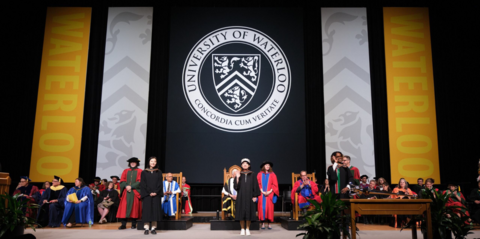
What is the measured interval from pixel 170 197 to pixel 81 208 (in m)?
1.97

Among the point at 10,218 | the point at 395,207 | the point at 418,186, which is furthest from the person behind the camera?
the point at 418,186

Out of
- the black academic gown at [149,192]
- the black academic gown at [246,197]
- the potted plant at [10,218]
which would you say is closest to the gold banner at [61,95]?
the black academic gown at [149,192]

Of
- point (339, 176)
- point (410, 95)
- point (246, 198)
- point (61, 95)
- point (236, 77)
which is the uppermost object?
point (236, 77)

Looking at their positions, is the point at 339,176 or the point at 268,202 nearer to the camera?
the point at 339,176

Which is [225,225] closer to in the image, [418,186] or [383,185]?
[383,185]

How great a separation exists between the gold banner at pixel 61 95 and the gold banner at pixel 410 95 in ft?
28.8

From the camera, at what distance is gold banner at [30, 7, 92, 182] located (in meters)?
9.74

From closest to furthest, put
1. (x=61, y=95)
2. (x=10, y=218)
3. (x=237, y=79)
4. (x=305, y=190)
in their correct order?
1. (x=10, y=218)
2. (x=305, y=190)
3. (x=237, y=79)
4. (x=61, y=95)

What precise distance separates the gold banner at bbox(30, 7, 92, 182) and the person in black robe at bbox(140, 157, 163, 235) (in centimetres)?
416

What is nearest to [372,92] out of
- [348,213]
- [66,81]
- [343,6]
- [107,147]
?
[343,6]

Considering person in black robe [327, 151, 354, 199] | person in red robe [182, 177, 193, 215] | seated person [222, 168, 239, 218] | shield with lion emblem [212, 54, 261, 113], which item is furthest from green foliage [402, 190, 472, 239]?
person in red robe [182, 177, 193, 215]

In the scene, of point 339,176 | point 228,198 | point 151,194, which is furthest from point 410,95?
point 151,194

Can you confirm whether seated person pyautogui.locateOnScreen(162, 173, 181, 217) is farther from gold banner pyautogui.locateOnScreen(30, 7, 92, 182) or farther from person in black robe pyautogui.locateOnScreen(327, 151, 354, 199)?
person in black robe pyautogui.locateOnScreen(327, 151, 354, 199)

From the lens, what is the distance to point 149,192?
257 inches
